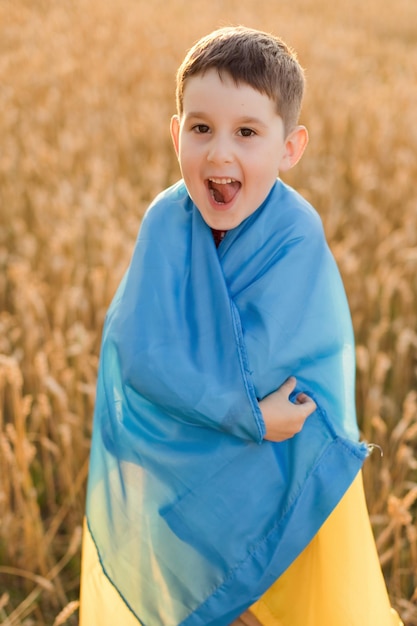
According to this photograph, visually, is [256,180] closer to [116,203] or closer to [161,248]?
[161,248]

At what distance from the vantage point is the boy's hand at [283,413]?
1227 mm

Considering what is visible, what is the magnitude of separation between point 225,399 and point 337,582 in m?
0.40

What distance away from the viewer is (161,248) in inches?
51.8

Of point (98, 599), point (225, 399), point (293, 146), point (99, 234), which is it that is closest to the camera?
point (225, 399)

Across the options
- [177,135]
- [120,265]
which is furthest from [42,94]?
[177,135]

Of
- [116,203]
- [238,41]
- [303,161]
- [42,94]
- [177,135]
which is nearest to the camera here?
[238,41]

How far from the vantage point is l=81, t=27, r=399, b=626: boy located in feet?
4.01

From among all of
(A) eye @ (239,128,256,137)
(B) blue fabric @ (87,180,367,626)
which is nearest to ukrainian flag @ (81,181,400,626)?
(B) blue fabric @ (87,180,367,626)

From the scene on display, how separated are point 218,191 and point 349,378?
39 centimetres

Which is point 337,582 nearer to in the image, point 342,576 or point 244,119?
point 342,576

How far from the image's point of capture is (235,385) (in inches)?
47.5

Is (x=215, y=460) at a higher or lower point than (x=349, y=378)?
lower

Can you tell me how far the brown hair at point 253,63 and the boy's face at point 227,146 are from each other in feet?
0.04

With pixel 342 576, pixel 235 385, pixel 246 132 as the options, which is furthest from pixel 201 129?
pixel 342 576
